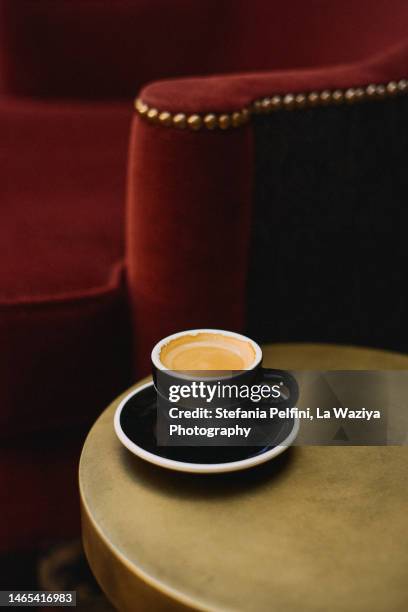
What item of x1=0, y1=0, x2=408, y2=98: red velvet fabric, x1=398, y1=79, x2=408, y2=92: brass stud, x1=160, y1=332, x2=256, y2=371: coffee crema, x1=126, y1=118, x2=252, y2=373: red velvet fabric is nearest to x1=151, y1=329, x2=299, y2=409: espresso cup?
x1=160, y1=332, x2=256, y2=371: coffee crema

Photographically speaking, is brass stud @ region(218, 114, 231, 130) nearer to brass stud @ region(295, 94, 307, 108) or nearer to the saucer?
brass stud @ region(295, 94, 307, 108)

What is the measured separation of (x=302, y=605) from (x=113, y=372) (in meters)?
0.40

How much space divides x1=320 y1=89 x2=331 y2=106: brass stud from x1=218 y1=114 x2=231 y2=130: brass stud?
0.13m

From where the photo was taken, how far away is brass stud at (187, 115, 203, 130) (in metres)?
0.63

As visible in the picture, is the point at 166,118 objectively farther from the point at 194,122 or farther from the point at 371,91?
the point at 371,91

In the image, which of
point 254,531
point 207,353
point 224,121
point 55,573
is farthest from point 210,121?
point 55,573

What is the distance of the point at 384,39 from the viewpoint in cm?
94

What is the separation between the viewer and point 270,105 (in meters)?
0.69

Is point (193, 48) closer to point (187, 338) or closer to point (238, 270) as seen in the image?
point (238, 270)

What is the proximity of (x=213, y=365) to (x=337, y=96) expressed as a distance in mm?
371

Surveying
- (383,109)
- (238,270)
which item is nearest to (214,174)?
(238,270)

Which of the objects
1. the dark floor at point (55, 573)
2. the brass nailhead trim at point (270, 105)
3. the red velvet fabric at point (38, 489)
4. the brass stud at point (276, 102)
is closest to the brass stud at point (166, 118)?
the brass nailhead trim at point (270, 105)

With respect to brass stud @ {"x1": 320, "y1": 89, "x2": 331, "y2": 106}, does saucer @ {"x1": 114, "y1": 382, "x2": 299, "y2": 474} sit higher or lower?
lower

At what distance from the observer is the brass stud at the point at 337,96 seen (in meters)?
0.72
